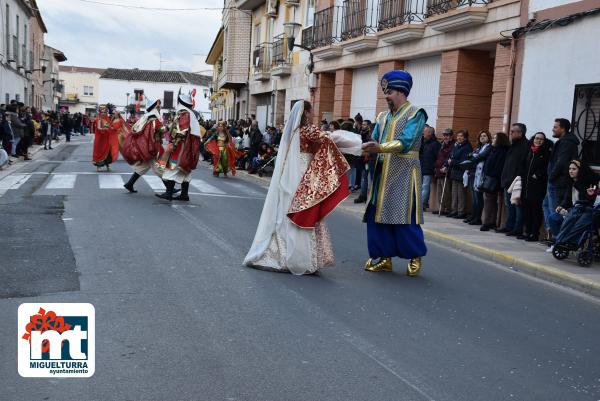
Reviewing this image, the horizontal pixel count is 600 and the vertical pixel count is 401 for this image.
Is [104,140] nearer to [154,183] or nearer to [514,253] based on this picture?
[154,183]

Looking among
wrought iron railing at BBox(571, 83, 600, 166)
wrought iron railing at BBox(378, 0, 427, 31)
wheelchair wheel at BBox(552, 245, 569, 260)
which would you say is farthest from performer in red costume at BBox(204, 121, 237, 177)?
wheelchair wheel at BBox(552, 245, 569, 260)

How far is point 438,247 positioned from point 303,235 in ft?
12.5

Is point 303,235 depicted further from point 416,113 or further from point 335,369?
point 335,369

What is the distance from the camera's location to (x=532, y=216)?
37.2 feet

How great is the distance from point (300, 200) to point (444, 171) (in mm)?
6874

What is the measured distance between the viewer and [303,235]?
24.5ft

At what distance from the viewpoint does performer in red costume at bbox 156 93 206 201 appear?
1305 cm

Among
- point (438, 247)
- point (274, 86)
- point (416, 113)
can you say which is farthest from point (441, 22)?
point (274, 86)

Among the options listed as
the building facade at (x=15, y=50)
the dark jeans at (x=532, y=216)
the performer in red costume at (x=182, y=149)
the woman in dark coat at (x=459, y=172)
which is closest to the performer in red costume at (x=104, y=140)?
the performer in red costume at (x=182, y=149)

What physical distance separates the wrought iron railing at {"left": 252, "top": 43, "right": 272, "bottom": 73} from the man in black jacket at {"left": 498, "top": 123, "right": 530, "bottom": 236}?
20146 millimetres

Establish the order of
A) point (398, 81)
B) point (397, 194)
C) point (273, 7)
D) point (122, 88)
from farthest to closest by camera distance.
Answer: point (122, 88) < point (273, 7) < point (397, 194) < point (398, 81)

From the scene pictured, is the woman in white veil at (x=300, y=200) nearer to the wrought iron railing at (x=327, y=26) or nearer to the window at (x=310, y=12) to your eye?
the wrought iron railing at (x=327, y=26)

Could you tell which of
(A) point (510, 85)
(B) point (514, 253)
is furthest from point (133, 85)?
(B) point (514, 253)

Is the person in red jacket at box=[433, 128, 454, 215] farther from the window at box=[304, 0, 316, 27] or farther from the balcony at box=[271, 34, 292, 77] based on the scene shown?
the balcony at box=[271, 34, 292, 77]
